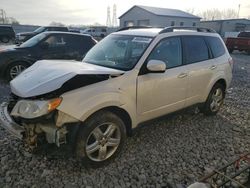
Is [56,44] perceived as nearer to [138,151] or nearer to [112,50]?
[112,50]

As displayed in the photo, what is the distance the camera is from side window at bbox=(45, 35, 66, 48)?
27.3ft

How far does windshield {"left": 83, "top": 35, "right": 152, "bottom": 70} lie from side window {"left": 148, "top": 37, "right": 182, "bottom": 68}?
0.20 m

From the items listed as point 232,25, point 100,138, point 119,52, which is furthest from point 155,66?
point 232,25

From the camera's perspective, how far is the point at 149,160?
3.64 metres

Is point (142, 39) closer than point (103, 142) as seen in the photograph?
No

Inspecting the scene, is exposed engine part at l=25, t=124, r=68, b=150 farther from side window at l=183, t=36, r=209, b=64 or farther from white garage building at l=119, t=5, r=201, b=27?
white garage building at l=119, t=5, r=201, b=27

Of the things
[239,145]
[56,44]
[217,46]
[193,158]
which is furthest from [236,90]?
[56,44]

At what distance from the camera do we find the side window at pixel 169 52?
12.9 feet

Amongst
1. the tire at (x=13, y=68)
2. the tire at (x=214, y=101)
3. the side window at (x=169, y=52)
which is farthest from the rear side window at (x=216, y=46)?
the tire at (x=13, y=68)

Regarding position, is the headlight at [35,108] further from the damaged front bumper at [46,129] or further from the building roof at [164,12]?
the building roof at [164,12]

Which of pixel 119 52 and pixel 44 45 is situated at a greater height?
pixel 119 52

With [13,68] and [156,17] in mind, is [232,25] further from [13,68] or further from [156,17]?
[13,68]

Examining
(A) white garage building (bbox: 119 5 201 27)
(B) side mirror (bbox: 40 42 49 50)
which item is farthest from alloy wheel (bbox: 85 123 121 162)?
(A) white garage building (bbox: 119 5 201 27)

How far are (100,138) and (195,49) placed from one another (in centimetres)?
258
